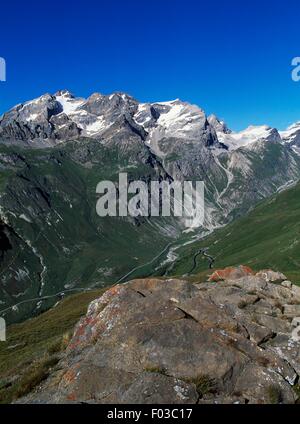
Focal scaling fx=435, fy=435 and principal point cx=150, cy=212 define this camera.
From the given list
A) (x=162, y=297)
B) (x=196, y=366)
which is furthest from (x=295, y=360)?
(x=162, y=297)

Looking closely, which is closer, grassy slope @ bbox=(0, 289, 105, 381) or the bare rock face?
the bare rock face

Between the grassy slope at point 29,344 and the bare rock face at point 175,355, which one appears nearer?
the bare rock face at point 175,355

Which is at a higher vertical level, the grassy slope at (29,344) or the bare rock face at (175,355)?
the bare rock face at (175,355)

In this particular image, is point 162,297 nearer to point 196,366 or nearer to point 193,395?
point 196,366

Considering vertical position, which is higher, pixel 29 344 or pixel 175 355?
pixel 175 355

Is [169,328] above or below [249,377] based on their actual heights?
above

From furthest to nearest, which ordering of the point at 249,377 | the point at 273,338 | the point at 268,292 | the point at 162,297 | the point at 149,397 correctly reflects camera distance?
the point at 268,292
the point at 162,297
the point at 273,338
the point at 249,377
the point at 149,397

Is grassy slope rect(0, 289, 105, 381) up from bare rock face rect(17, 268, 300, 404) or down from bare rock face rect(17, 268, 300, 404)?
down

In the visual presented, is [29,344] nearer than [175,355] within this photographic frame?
No
